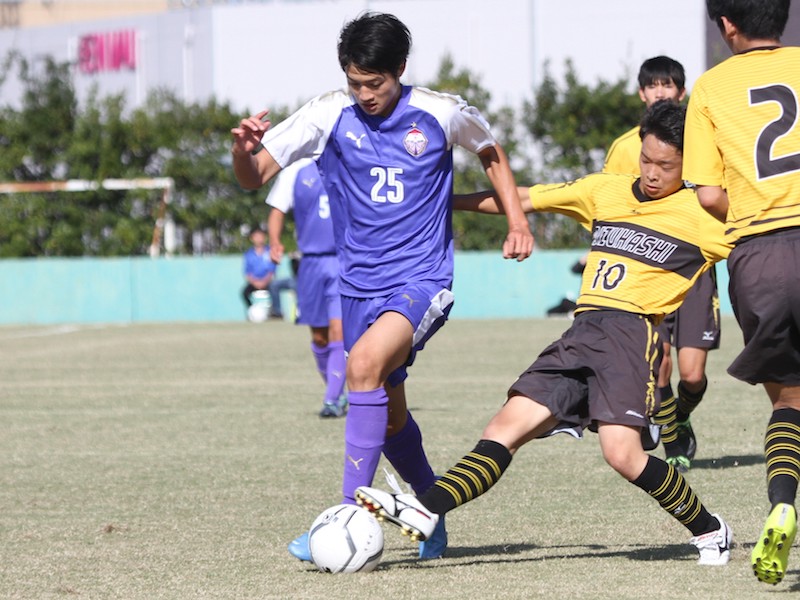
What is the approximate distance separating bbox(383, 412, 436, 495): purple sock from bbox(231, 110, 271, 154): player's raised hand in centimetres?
116

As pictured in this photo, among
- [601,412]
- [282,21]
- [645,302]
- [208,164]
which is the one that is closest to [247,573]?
[601,412]

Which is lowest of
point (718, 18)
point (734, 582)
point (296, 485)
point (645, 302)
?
point (296, 485)

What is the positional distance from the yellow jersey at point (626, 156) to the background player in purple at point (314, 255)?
11.7 ft

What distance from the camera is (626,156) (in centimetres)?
720

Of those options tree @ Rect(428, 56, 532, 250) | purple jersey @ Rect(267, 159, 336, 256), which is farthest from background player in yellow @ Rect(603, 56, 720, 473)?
tree @ Rect(428, 56, 532, 250)

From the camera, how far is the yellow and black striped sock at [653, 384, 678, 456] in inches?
282

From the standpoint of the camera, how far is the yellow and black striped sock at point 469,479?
15.7ft

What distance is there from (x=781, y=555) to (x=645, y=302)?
127cm

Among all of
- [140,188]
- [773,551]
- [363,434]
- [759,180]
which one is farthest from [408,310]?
[140,188]

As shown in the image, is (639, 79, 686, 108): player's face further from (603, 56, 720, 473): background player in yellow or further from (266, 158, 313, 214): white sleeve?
(266, 158, 313, 214): white sleeve

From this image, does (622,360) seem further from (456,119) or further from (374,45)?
(374,45)

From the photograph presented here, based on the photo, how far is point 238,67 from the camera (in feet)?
121

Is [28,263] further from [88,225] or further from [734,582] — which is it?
[734,582]

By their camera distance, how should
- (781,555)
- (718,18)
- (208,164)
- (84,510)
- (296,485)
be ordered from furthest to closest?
1. (208,164)
2. (296,485)
3. (84,510)
4. (718,18)
5. (781,555)
